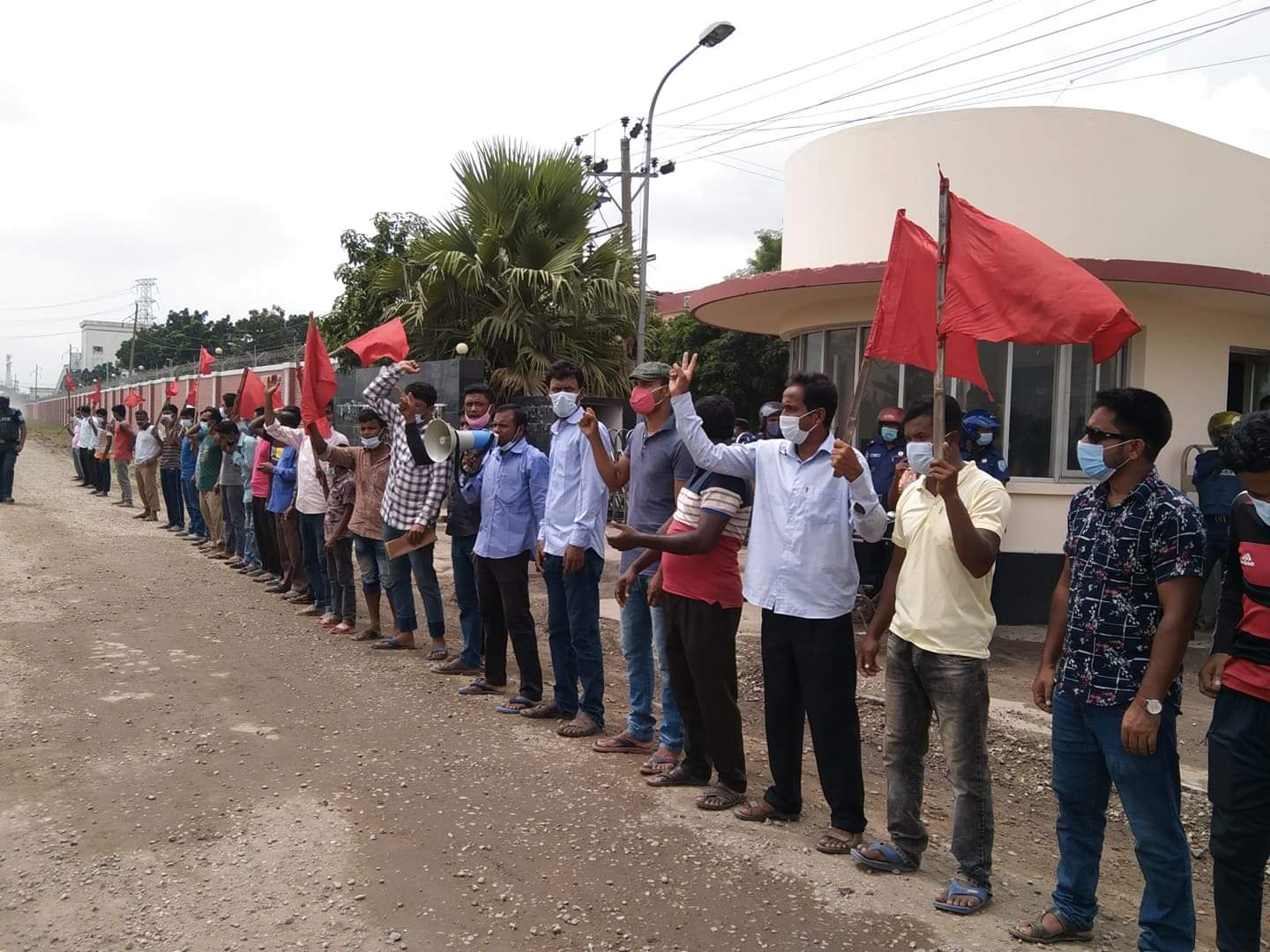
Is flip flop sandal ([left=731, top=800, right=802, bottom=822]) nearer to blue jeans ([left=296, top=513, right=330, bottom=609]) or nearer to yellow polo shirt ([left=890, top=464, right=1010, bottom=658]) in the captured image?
yellow polo shirt ([left=890, top=464, right=1010, bottom=658])

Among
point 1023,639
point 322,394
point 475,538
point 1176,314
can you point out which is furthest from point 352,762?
point 1176,314

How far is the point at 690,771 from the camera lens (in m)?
4.81

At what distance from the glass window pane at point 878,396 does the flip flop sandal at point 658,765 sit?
5216 mm

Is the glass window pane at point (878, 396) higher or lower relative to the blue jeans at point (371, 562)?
higher

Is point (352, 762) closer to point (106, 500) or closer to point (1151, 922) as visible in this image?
point (1151, 922)

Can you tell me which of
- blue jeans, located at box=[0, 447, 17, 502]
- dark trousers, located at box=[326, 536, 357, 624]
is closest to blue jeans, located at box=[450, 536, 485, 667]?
dark trousers, located at box=[326, 536, 357, 624]

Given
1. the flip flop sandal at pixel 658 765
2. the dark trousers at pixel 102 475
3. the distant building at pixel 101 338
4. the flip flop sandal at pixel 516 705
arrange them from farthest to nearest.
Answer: the distant building at pixel 101 338, the dark trousers at pixel 102 475, the flip flop sandal at pixel 516 705, the flip flop sandal at pixel 658 765

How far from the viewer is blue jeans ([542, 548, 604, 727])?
5535mm

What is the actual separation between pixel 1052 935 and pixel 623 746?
238 centimetres

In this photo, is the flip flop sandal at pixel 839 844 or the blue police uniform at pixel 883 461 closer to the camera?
the flip flop sandal at pixel 839 844

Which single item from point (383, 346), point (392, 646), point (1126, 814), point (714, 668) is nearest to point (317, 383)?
point (383, 346)

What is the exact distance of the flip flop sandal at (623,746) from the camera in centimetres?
525

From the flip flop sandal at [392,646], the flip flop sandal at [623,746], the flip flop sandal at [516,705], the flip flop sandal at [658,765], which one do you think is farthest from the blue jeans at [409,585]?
the flip flop sandal at [658,765]

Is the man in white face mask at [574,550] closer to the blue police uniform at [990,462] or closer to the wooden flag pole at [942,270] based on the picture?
the wooden flag pole at [942,270]
